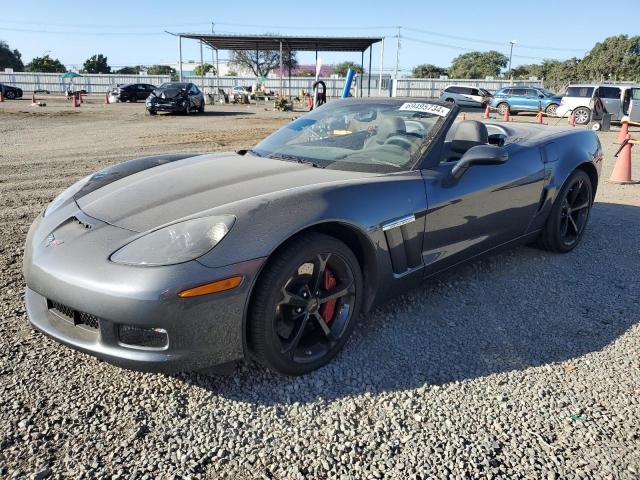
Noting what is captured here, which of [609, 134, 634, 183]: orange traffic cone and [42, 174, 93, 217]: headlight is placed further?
[609, 134, 634, 183]: orange traffic cone

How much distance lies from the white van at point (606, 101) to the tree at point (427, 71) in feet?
231

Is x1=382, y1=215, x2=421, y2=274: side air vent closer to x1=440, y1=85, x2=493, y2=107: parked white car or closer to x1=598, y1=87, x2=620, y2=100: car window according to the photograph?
x1=598, y1=87, x2=620, y2=100: car window

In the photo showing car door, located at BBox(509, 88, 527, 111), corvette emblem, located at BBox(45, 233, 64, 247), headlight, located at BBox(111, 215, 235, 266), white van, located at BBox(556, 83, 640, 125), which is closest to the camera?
headlight, located at BBox(111, 215, 235, 266)

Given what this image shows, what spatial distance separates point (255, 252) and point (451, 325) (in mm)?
1490

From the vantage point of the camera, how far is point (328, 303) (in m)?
2.65

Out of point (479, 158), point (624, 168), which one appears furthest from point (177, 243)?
point (624, 168)

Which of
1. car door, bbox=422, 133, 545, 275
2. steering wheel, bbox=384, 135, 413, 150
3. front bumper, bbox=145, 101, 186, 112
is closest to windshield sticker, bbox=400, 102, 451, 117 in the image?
steering wheel, bbox=384, 135, 413, 150

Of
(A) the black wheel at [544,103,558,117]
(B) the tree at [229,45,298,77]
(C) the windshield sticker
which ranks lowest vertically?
(C) the windshield sticker

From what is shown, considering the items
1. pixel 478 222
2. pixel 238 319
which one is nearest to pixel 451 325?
pixel 478 222

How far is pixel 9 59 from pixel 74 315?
83328 mm

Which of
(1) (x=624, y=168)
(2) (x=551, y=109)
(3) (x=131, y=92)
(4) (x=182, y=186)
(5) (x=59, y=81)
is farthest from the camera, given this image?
(5) (x=59, y=81)

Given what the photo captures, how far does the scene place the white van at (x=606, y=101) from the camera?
21.4 metres

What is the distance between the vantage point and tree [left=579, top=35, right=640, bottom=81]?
57.7 m

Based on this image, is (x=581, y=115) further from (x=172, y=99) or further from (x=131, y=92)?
(x=131, y=92)
